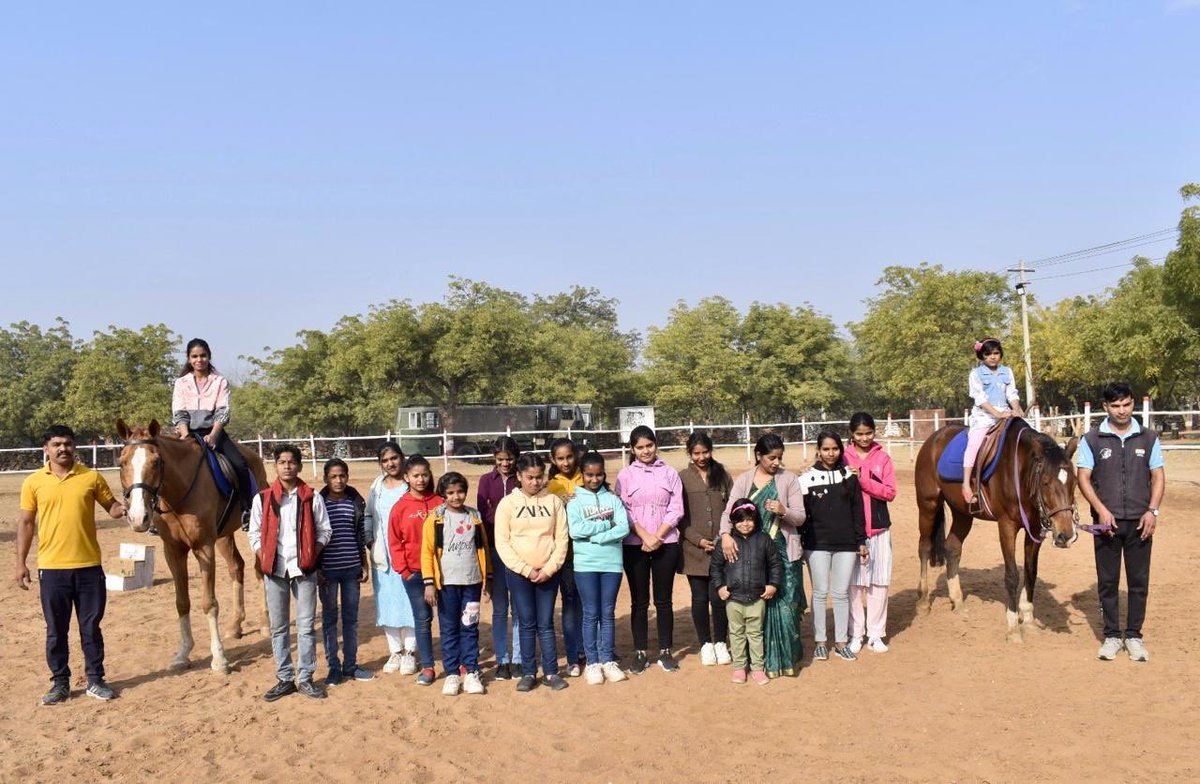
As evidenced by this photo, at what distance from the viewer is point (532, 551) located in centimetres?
585

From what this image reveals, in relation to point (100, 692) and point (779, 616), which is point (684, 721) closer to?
point (779, 616)

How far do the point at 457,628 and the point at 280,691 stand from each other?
1228mm

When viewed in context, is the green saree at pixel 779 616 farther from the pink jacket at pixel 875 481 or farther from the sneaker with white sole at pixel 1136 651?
the sneaker with white sole at pixel 1136 651

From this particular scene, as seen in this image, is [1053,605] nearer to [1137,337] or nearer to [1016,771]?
[1016,771]

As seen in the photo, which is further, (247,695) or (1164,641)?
(1164,641)

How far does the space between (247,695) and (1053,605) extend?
6767mm

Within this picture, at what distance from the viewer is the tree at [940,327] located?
130ft

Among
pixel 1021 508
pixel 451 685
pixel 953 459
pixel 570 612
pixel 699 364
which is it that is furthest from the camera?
pixel 699 364

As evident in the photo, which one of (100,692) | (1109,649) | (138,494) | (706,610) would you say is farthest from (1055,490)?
(100,692)

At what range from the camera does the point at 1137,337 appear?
1079 inches

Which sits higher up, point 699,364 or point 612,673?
point 699,364

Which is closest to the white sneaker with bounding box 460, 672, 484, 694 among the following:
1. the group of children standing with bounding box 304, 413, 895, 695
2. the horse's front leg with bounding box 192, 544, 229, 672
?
the group of children standing with bounding box 304, 413, 895, 695

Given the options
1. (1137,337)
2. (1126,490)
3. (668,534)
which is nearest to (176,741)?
(668,534)

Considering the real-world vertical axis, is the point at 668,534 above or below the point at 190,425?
below
